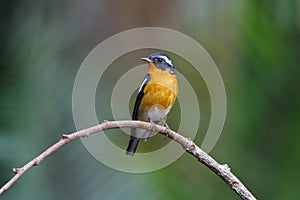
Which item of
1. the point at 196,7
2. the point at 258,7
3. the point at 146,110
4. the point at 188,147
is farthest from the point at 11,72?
the point at 188,147

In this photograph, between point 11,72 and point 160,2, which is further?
point 160,2

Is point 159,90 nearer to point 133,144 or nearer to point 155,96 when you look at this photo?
point 155,96

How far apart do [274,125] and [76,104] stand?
3.08 ft

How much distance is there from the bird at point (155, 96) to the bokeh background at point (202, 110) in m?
0.18

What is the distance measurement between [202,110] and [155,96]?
286mm

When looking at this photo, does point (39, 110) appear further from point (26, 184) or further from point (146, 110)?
point (146, 110)

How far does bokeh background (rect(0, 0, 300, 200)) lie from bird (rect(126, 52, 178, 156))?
0.18 m

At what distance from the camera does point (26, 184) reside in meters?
2.59

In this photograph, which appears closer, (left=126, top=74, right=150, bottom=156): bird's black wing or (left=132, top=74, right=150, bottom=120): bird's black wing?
(left=126, top=74, right=150, bottom=156): bird's black wing

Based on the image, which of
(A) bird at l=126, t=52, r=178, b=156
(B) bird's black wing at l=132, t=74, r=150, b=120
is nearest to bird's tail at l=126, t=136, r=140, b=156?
(A) bird at l=126, t=52, r=178, b=156

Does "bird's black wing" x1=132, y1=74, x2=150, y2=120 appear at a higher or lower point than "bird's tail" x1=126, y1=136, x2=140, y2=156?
higher

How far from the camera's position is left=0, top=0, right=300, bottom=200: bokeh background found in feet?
7.88

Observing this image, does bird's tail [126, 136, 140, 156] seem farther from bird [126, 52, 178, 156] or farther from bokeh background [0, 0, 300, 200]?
bokeh background [0, 0, 300, 200]

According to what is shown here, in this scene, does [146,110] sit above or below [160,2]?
below
